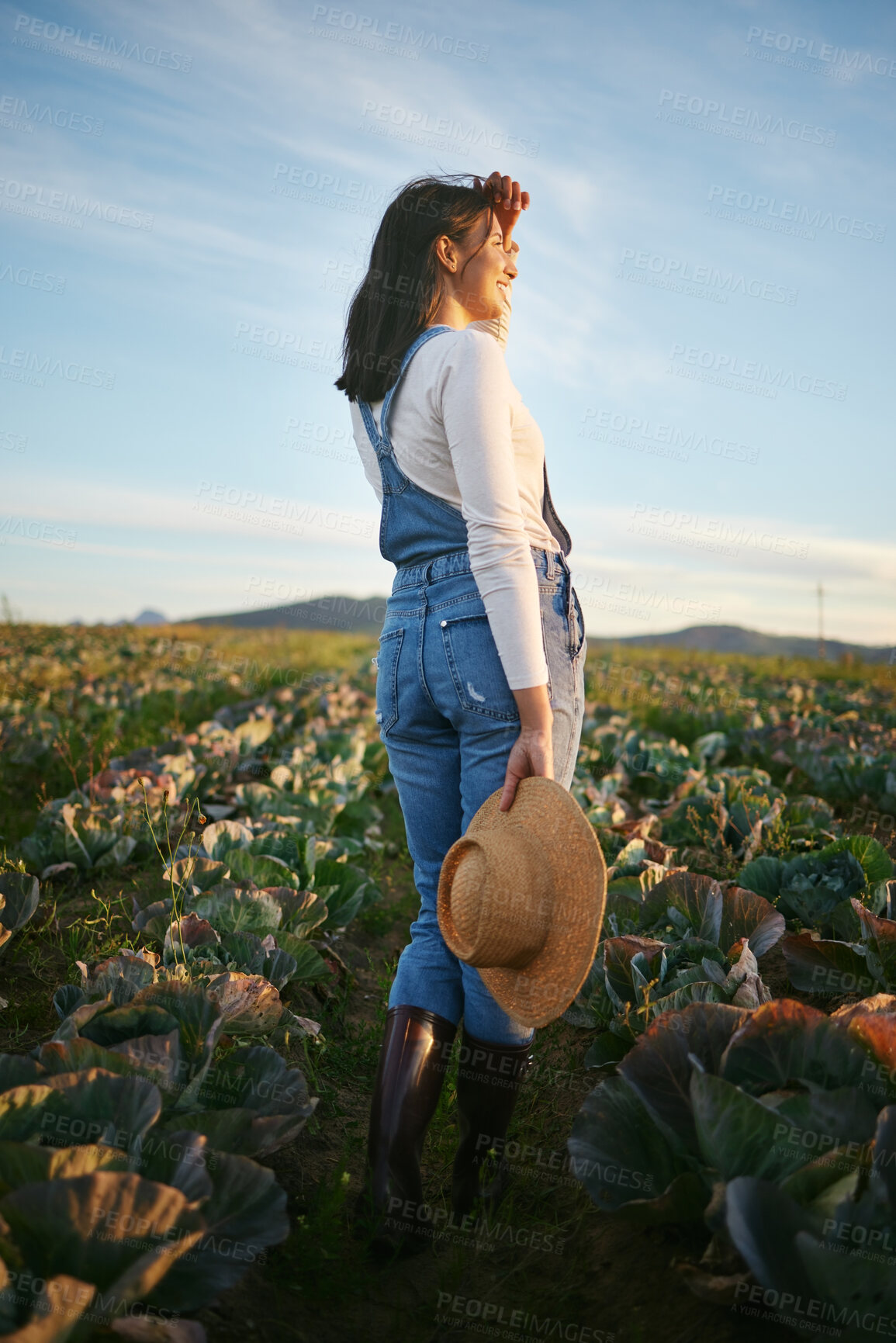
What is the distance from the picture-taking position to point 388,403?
2031 mm

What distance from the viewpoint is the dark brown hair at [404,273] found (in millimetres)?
2074

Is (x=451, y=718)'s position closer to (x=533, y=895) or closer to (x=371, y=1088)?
(x=533, y=895)

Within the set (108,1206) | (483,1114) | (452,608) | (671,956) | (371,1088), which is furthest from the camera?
(371,1088)

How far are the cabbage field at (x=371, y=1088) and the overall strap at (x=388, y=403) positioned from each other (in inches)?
53.1

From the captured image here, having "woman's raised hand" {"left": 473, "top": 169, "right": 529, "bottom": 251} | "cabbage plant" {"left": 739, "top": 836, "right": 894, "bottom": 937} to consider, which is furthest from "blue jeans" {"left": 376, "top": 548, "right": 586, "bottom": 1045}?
"cabbage plant" {"left": 739, "top": 836, "right": 894, "bottom": 937}

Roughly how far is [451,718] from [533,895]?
0.41 meters

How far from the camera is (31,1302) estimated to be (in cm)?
130

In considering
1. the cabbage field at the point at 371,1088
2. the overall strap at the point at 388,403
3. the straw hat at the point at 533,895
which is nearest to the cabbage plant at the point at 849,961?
the cabbage field at the point at 371,1088

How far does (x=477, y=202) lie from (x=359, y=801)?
3581 mm

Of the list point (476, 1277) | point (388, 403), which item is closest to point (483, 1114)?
point (476, 1277)

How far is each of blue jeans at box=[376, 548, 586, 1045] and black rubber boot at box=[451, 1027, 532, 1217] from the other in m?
0.05

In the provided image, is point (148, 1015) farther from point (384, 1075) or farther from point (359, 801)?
point (359, 801)

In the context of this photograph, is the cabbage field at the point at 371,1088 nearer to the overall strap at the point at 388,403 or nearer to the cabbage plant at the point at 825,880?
the cabbage plant at the point at 825,880

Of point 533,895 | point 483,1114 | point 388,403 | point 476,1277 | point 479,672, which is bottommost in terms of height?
point 476,1277
